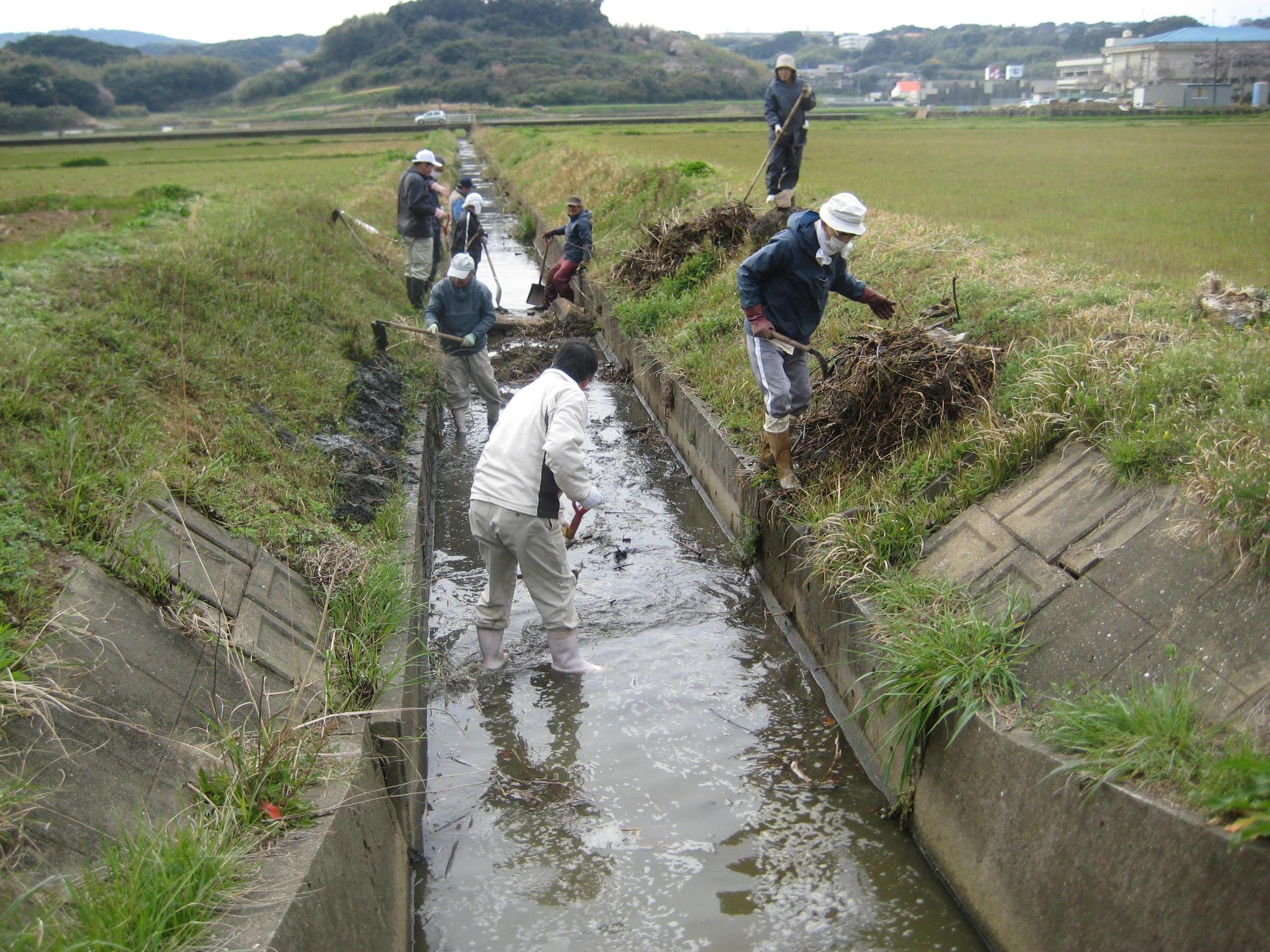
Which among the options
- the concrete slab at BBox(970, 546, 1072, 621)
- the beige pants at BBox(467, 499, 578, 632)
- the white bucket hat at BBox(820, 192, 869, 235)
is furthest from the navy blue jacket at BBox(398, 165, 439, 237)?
the concrete slab at BBox(970, 546, 1072, 621)

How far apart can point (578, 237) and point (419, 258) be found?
2.30 m

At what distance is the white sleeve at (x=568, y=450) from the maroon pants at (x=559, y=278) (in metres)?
9.10

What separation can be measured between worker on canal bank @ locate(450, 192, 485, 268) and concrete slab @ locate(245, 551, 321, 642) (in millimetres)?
8489

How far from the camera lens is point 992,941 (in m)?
3.94

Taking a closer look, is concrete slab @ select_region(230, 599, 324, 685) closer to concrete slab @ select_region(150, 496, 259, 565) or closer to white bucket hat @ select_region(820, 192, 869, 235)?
concrete slab @ select_region(150, 496, 259, 565)

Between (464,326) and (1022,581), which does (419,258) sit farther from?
(1022,581)

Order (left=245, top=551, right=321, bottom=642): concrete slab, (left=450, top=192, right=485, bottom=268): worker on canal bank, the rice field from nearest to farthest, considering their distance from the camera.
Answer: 1. (left=245, top=551, right=321, bottom=642): concrete slab
2. the rice field
3. (left=450, top=192, right=485, bottom=268): worker on canal bank

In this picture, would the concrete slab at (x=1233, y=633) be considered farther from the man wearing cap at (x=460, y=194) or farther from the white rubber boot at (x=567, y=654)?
the man wearing cap at (x=460, y=194)

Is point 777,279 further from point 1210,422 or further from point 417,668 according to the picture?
point 417,668

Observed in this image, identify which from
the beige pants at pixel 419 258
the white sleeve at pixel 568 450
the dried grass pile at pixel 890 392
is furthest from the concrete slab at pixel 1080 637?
the beige pants at pixel 419 258

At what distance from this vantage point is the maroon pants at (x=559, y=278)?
14.2m

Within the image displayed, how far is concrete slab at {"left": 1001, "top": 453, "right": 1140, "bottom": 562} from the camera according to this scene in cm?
474

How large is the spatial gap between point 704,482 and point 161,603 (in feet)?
17.5

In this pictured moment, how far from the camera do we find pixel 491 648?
19.9 feet
